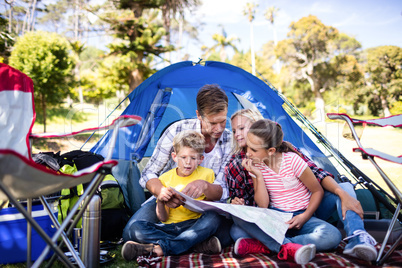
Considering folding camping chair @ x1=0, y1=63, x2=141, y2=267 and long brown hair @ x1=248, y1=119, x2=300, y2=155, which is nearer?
folding camping chair @ x1=0, y1=63, x2=141, y2=267

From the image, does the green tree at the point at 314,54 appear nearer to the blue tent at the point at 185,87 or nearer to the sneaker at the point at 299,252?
the blue tent at the point at 185,87

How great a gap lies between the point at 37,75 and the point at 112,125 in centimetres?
Result: 752

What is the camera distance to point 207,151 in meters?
2.17

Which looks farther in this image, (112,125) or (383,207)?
(383,207)

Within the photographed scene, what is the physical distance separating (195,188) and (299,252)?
0.63 metres

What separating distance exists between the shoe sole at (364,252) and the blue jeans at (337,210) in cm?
11

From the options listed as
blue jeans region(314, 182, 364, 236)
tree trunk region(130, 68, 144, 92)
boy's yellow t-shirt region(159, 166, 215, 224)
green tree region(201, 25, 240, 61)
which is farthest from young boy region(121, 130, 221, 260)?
green tree region(201, 25, 240, 61)

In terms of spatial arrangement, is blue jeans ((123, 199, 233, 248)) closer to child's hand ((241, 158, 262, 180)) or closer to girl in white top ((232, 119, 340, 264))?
girl in white top ((232, 119, 340, 264))

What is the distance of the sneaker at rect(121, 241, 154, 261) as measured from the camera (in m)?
1.61

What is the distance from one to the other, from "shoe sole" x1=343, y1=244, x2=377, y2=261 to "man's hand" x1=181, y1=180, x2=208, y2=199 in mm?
779

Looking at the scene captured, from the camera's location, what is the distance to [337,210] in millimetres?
1729

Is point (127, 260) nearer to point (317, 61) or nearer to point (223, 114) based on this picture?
point (223, 114)

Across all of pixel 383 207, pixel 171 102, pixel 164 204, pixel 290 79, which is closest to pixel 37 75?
pixel 171 102

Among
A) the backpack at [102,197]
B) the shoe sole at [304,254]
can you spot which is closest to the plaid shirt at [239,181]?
the shoe sole at [304,254]
